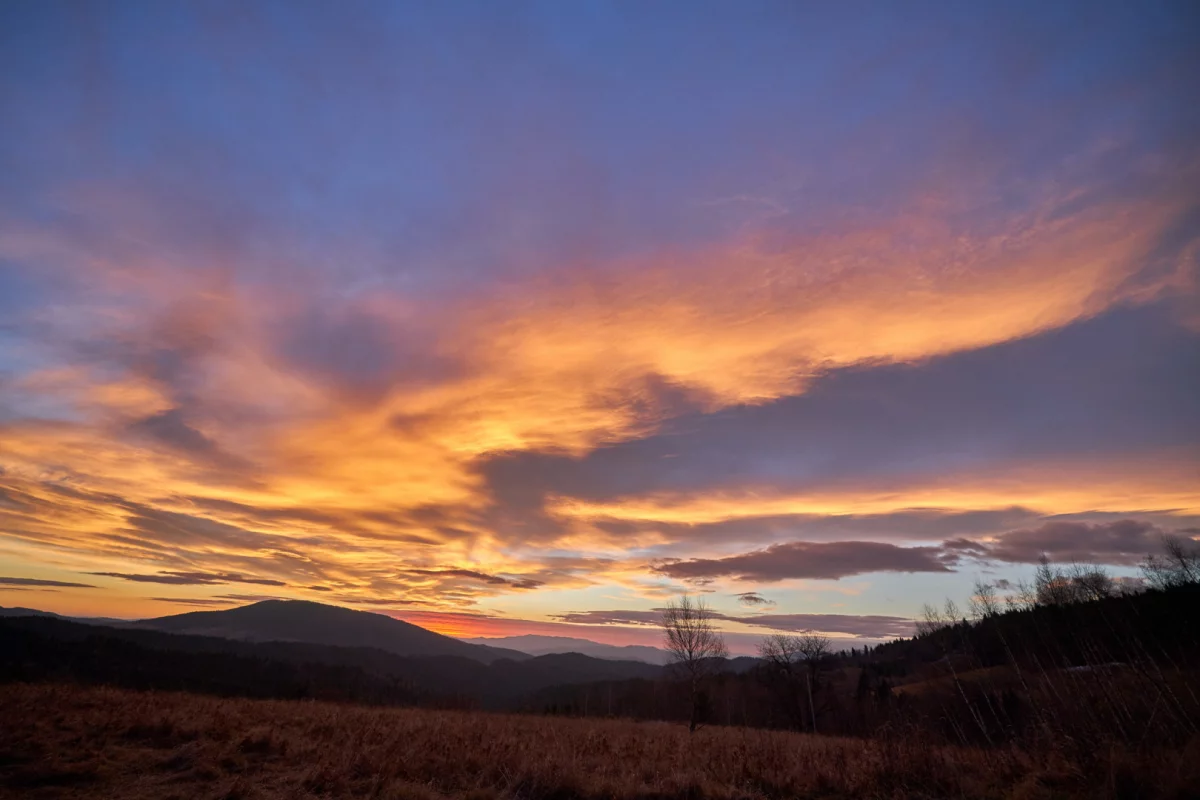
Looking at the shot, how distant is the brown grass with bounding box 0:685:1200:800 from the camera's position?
27.7 feet

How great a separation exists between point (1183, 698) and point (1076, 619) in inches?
2539

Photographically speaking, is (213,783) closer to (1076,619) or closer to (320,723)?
(320,723)

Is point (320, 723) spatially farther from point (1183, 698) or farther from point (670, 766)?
point (1183, 698)

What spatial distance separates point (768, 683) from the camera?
75938 millimetres

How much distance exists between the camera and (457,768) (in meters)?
10.8

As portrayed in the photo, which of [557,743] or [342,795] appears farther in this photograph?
[557,743]

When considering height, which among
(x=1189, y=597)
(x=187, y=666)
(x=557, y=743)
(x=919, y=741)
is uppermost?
(x=1189, y=597)

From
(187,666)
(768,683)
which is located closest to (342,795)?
(768,683)

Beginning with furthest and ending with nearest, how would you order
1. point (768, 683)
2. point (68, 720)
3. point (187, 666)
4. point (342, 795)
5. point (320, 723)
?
1. point (187, 666)
2. point (768, 683)
3. point (320, 723)
4. point (68, 720)
5. point (342, 795)

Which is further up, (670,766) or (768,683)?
(670,766)

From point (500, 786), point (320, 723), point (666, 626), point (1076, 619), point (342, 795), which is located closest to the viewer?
point (342, 795)

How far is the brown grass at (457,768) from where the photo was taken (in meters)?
8.45

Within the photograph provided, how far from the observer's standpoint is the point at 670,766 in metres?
11.3

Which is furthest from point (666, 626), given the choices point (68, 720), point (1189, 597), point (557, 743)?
point (1189, 597)
